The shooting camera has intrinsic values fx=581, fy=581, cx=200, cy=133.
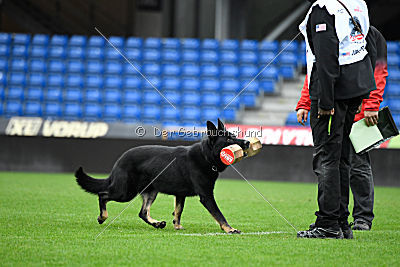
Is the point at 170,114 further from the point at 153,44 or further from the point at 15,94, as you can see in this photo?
the point at 15,94

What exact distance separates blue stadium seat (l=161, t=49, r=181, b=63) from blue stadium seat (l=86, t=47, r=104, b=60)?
1602mm

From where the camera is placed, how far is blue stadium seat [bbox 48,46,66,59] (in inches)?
596

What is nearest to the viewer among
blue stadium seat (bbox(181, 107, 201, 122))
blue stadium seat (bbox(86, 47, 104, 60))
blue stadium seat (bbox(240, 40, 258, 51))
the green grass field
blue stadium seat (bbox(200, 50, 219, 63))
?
the green grass field

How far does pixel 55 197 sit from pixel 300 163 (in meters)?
5.98

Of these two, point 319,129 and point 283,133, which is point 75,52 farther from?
point 319,129

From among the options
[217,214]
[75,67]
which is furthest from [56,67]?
[217,214]

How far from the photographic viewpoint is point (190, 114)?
538 inches

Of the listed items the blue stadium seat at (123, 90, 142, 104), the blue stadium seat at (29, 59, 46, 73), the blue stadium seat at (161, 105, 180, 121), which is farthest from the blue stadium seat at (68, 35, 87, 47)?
the blue stadium seat at (161, 105, 180, 121)

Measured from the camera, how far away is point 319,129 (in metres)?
4.63

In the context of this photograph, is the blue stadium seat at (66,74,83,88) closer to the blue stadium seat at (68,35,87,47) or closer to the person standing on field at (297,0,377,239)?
the blue stadium seat at (68,35,87,47)

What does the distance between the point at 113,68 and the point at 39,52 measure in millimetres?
2082

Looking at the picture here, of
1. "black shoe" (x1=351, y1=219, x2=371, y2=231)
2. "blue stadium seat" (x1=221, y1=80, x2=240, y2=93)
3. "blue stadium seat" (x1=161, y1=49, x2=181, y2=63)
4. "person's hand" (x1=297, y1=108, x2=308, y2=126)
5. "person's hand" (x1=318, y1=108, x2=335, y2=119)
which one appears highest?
"blue stadium seat" (x1=161, y1=49, x2=181, y2=63)

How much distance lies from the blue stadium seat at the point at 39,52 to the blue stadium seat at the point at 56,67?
0.35m

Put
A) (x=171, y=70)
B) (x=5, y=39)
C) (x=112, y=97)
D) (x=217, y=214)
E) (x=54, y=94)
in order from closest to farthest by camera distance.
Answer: (x=217, y=214) → (x=112, y=97) → (x=54, y=94) → (x=171, y=70) → (x=5, y=39)
